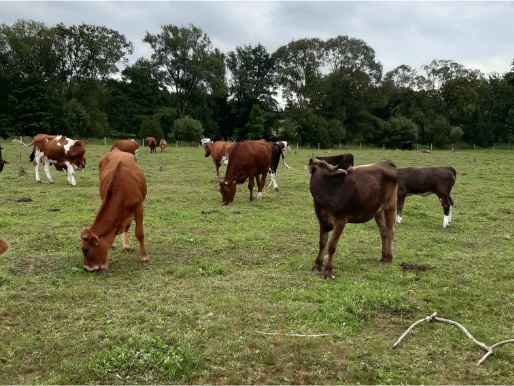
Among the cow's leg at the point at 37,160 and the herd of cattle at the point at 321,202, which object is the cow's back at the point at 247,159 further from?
the cow's leg at the point at 37,160

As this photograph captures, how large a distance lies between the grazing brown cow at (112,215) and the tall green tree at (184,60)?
59638 mm

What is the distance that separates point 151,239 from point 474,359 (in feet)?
21.2

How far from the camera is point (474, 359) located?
419 centimetres

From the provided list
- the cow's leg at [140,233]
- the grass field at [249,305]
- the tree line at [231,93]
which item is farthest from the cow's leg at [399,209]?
the tree line at [231,93]

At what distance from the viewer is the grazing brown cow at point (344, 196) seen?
654cm

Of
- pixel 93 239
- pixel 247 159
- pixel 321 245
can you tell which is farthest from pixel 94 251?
pixel 247 159

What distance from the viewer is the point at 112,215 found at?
637 cm

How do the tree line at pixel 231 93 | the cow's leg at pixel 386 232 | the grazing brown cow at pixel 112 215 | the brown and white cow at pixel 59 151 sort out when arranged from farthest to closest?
1. the tree line at pixel 231 93
2. the brown and white cow at pixel 59 151
3. the cow's leg at pixel 386 232
4. the grazing brown cow at pixel 112 215

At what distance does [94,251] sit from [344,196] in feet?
13.9

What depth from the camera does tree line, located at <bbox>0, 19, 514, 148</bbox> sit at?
2120 inches

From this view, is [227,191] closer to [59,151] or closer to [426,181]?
[426,181]

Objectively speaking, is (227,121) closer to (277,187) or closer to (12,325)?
(277,187)

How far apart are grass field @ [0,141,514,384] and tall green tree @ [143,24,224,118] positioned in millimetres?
57028

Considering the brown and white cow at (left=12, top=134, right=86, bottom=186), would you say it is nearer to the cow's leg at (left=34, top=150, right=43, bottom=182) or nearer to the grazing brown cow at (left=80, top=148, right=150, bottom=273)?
the cow's leg at (left=34, top=150, right=43, bottom=182)
